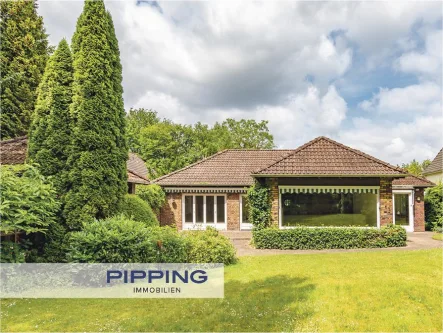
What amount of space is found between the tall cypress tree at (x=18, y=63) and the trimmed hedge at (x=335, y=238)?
86.4 feet

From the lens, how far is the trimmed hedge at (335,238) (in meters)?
16.5

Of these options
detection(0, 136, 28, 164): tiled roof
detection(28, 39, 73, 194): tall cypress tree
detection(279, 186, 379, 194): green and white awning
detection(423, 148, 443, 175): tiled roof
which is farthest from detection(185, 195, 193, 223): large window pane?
detection(423, 148, 443, 175): tiled roof

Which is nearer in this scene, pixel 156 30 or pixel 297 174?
pixel 156 30

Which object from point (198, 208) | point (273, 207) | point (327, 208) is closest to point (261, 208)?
point (273, 207)

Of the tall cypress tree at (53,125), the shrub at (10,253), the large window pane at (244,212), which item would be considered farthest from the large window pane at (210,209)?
A: the shrub at (10,253)

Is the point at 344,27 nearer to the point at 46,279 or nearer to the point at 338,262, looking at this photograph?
the point at 338,262

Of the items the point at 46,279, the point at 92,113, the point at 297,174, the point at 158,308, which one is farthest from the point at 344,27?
the point at 46,279

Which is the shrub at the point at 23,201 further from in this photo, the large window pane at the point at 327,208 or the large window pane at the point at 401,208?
the large window pane at the point at 401,208

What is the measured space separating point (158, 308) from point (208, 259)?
4.35 meters

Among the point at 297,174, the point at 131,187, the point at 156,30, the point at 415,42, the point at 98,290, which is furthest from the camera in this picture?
the point at 131,187

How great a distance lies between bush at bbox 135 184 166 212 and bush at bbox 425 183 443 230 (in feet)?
74.2

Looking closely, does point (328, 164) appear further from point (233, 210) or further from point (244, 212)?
point (233, 210)

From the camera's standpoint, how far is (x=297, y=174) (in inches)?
691

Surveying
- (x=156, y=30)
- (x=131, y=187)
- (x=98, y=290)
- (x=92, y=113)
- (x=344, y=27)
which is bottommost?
(x=98, y=290)
